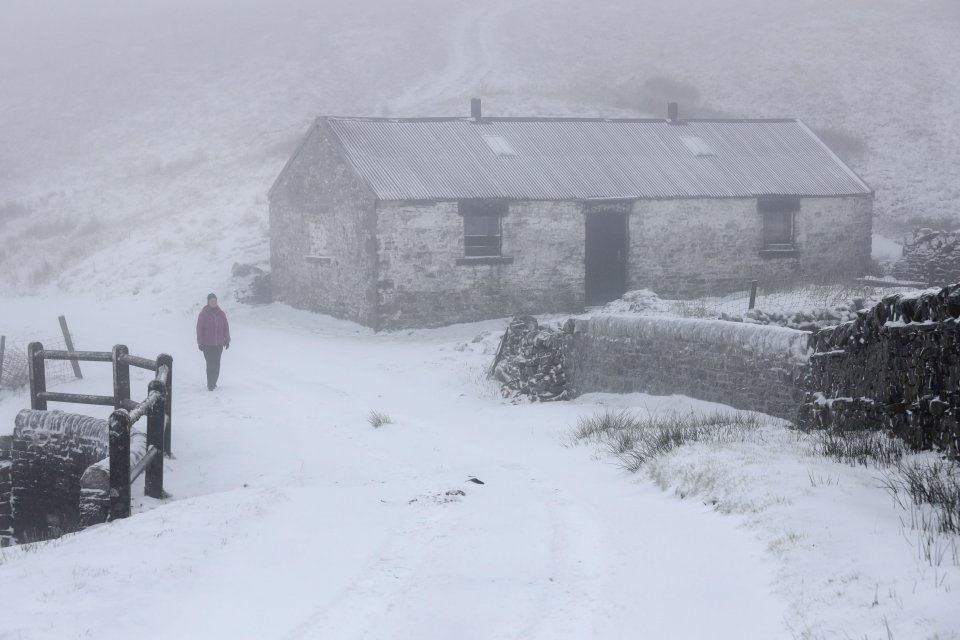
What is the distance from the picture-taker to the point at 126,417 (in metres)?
7.80

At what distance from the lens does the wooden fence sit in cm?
787

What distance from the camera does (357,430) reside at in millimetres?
12070

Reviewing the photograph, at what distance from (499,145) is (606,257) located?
13.9 feet

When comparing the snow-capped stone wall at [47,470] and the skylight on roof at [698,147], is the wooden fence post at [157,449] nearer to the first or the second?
the snow-capped stone wall at [47,470]

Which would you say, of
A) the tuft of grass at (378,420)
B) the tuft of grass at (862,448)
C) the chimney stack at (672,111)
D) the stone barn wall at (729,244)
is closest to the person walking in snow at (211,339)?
the tuft of grass at (378,420)

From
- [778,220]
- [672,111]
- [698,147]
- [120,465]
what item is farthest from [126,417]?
[672,111]

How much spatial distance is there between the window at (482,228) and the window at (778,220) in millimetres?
7544

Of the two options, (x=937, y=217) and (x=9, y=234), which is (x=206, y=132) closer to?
(x=9, y=234)

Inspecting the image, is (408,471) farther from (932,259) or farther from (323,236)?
(932,259)

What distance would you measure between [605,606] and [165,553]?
293 cm

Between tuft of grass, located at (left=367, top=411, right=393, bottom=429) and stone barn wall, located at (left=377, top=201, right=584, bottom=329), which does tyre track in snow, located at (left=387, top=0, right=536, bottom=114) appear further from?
tuft of grass, located at (left=367, top=411, right=393, bottom=429)

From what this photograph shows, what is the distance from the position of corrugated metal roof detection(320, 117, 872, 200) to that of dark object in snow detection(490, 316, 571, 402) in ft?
25.9

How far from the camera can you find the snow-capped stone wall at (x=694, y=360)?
34.3ft

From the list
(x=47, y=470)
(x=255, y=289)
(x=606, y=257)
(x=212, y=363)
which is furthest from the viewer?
(x=255, y=289)
